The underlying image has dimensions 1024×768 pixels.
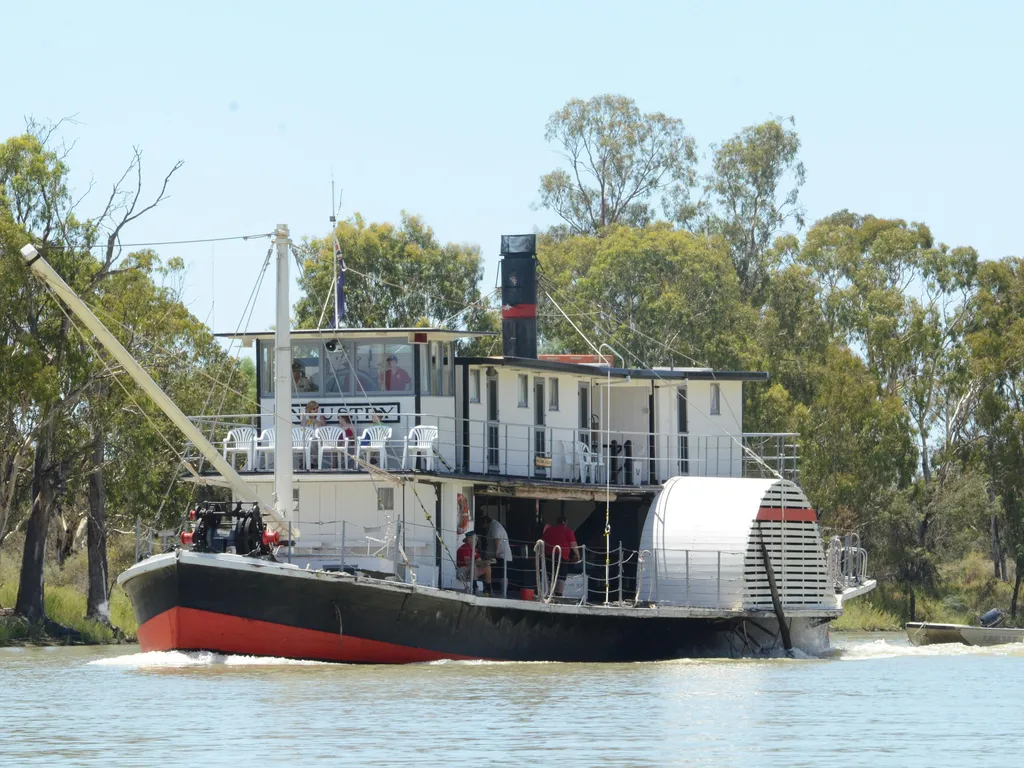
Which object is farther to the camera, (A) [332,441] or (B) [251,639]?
(A) [332,441]

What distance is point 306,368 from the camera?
3266 cm

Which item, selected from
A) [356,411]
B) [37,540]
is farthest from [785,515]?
[37,540]

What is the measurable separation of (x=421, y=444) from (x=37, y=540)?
1570cm

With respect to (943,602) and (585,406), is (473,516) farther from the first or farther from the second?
(943,602)

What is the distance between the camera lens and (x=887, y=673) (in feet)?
102

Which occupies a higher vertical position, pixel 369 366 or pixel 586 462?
pixel 369 366

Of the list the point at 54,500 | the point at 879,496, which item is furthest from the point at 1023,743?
the point at 879,496

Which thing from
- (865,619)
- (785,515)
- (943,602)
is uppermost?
(785,515)

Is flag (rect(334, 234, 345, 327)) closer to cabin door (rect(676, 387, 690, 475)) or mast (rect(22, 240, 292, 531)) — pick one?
mast (rect(22, 240, 292, 531))

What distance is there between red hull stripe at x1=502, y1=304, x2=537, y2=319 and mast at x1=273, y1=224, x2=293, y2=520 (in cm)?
639

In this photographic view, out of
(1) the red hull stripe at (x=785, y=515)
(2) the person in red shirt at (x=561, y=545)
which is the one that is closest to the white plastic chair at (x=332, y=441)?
(2) the person in red shirt at (x=561, y=545)

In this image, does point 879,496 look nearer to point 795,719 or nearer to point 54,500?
point 54,500

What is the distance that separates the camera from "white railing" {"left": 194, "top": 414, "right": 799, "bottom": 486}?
104 ft

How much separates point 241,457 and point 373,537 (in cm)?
493
